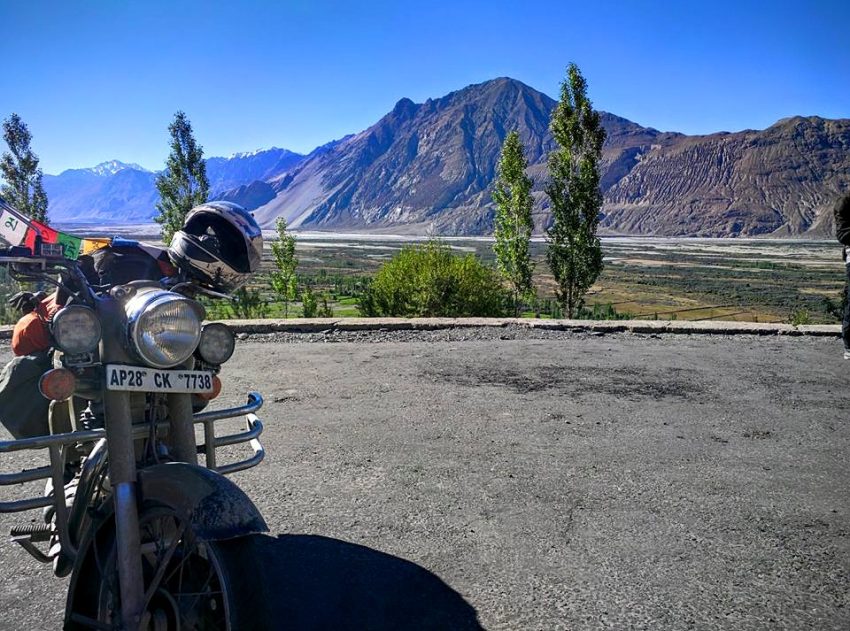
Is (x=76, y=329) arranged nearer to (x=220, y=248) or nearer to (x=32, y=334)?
(x=220, y=248)

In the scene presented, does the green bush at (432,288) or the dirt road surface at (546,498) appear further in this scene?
the green bush at (432,288)

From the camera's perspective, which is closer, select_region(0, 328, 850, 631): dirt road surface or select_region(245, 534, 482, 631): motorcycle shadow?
select_region(245, 534, 482, 631): motorcycle shadow

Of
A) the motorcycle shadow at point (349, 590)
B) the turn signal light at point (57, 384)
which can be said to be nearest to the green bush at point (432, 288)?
the motorcycle shadow at point (349, 590)

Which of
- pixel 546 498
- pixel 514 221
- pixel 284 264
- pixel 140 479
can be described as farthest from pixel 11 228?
pixel 284 264

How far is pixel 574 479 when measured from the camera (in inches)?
197

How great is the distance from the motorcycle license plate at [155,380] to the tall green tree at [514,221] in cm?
3051

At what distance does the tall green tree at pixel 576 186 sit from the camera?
87.9ft

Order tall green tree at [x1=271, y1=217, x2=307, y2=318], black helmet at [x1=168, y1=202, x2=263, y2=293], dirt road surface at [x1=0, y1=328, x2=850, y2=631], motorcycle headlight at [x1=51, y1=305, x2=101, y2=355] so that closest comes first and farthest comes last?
1. motorcycle headlight at [x1=51, y1=305, x2=101, y2=355]
2. black helmet at [x1=168, y1=202, x2=263, y2=293]
3. dirt road surface at [x1=0, y1=328, x2=850, y2=631]
4. tall green tree at [x1=271, y1=217, x2=307, y2=318]

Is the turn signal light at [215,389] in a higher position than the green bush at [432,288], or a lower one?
higher

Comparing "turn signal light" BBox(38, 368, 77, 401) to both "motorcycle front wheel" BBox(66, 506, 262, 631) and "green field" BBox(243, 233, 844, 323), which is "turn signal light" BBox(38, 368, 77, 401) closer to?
"motorcycle front wheel" BBox(66, 506, 262, 631)

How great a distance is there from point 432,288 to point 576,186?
9.35 metres

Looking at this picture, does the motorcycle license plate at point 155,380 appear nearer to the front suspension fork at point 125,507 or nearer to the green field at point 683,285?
the front suspension fork at point 125,507

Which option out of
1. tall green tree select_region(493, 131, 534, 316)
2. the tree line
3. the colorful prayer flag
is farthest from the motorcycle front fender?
tall green tree select_region(493, 131, 534, 316)

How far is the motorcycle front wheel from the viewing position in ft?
8.14
